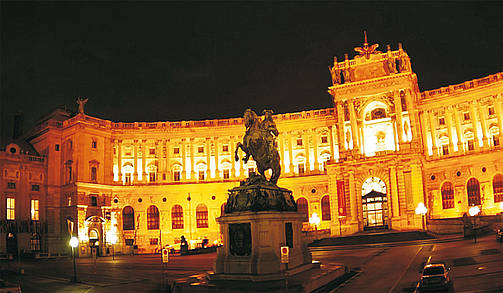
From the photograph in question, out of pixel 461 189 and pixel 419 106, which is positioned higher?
pixel 419 106

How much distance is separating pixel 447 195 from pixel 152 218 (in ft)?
149

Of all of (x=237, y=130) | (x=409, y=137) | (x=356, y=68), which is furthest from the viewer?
(x=237, y=130)

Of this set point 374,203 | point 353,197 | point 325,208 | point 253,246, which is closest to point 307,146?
point 325,208

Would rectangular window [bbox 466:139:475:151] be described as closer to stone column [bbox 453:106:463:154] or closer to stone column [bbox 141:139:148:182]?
stone column [bbox 453:106:463:154]

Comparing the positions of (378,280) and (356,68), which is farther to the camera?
(356,68)

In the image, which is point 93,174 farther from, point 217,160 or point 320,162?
point 320,162

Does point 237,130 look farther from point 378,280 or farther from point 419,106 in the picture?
point 378,280

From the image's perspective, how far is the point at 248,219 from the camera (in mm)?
24812

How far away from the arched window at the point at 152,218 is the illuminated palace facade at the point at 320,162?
16 cm

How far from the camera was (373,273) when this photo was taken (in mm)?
31469

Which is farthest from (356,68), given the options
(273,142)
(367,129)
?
(273,142)

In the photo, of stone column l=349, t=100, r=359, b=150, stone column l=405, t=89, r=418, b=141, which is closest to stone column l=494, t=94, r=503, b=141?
stone column l=405, t=89, r=418, b=141

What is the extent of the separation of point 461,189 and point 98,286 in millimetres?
54560

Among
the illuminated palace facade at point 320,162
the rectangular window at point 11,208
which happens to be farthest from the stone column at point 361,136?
the rectangular window at point 11,208
